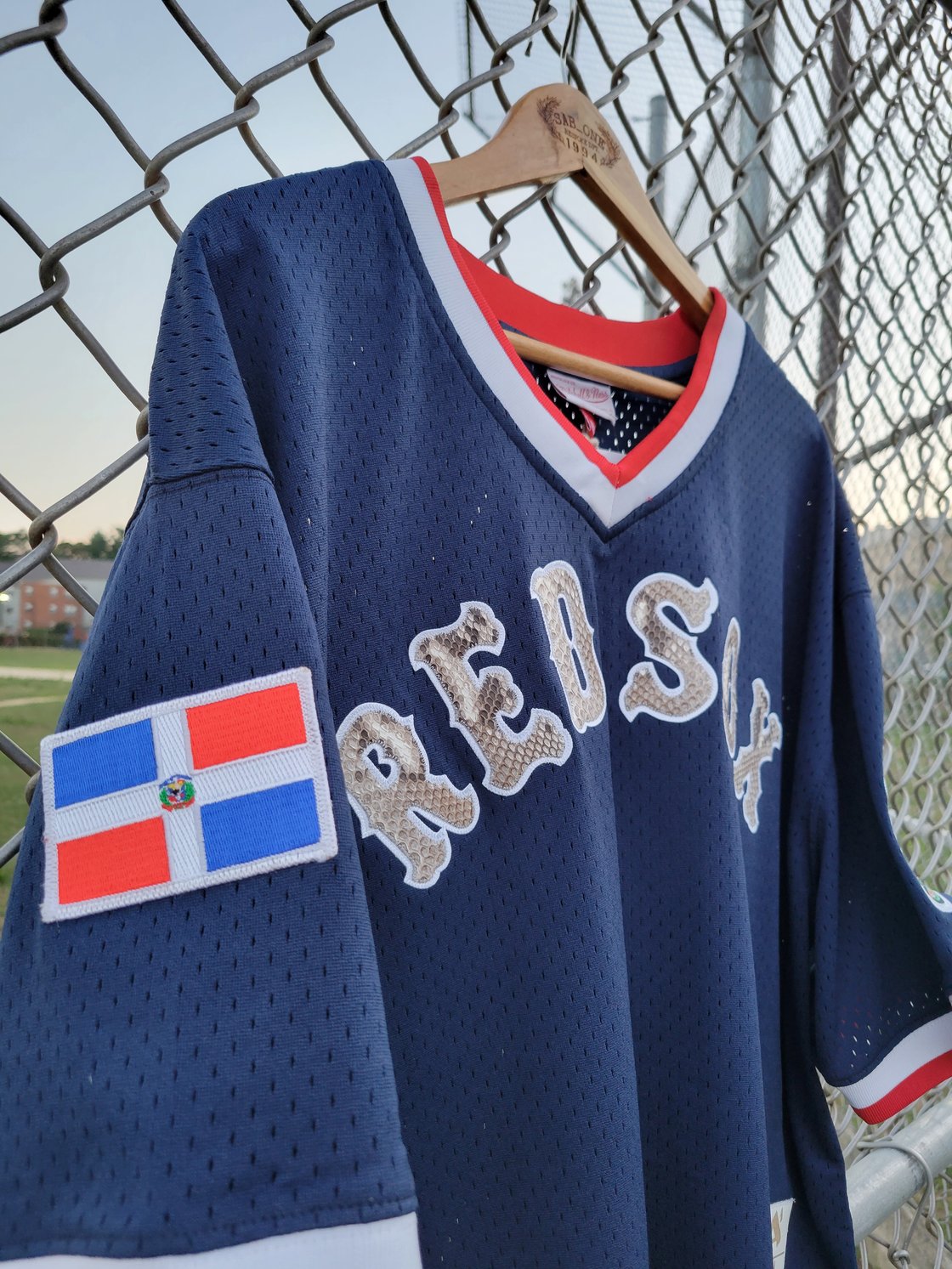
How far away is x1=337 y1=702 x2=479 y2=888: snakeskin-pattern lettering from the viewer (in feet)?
1.48

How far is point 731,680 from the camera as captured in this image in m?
0.63

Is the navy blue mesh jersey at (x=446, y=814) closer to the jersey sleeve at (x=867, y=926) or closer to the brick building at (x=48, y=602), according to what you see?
the jersey sleeve at (x=867, y=926)

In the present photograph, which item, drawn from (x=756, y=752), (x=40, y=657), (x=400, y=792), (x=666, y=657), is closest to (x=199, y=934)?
(x=400, y=792)

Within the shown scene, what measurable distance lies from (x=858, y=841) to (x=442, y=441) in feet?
1.53

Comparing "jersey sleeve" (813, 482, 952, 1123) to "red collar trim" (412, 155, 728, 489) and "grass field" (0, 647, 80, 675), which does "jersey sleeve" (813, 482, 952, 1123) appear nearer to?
"red collar trim" (412, 155, 728, 489)

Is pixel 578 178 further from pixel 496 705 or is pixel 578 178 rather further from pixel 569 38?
pixel 496 705

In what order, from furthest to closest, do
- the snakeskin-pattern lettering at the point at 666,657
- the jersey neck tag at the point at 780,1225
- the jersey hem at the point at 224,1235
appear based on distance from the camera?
the jersey neck tag at the point at 780,1225 < the snakeskin-pattern lettering at the point at 666,657 < the jersey hem at the point at 224,1235

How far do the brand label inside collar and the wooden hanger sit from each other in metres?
0.03

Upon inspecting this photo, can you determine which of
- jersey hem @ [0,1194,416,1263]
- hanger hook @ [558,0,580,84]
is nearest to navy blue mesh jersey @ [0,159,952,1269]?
jersey hem @ [0,1194,416,1263]

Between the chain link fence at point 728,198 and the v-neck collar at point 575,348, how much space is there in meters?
0.11

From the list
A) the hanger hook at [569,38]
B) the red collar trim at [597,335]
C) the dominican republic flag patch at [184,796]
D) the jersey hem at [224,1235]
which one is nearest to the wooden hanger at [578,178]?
the red collar trim at [597,335]

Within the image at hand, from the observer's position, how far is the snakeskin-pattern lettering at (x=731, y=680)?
2.02 ft

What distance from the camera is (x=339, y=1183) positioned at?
0.96ft

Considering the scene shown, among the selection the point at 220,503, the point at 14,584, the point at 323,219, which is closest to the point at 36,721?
the point at 14,584
